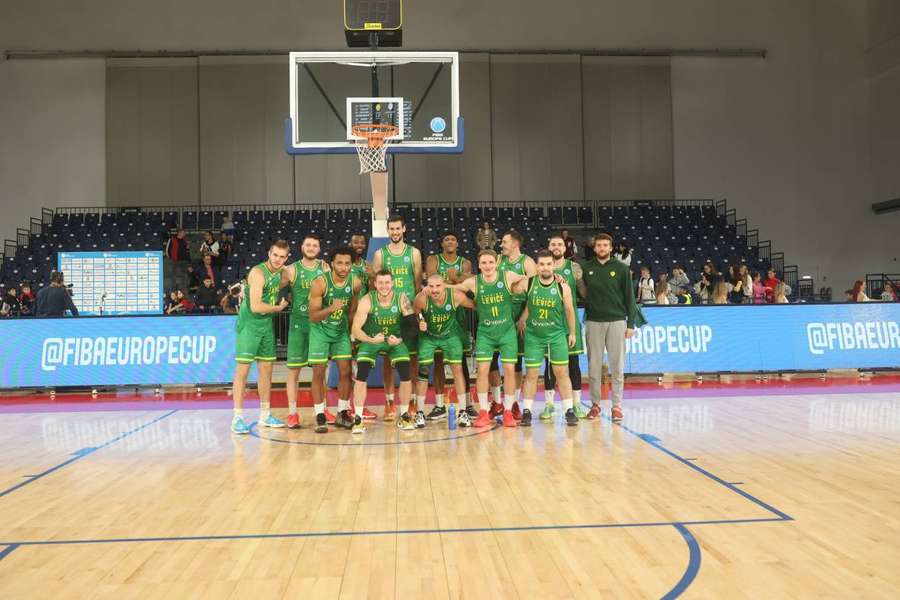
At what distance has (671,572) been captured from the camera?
137 inches

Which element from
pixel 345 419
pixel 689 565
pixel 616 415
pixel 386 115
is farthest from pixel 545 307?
pixel 689 565

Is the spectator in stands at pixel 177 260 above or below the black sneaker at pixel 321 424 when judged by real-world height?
above

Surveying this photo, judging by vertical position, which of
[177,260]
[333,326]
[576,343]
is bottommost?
[576,343]

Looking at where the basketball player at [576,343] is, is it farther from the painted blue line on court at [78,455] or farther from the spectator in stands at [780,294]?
the spectator in stands at [780,294]

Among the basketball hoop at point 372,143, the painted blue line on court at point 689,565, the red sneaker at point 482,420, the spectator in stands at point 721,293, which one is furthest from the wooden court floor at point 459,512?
the spectator in stands at point 721,293

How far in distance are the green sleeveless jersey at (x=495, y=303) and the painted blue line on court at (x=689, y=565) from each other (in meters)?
3.74

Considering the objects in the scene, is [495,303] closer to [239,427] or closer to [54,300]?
[239,427]

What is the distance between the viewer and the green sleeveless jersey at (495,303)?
7.73 metres

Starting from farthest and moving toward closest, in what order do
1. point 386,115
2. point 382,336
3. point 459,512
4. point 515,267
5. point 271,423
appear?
point 386,115 → point 515,267 → point 271,423 → point 382,336 → point 459,512

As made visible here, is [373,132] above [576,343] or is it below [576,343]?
above

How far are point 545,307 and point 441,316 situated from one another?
1067mm

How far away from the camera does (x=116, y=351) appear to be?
11109 millimetres

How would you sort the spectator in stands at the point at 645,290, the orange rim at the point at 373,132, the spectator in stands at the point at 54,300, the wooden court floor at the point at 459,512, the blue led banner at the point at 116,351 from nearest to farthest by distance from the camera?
the wooden court floor at the point at 459,512
the orange rim at the point at 373,132
the blue led banner at the point at 116,351
the spectator in stands at the point at 54,300
the spectator in stands at the point at 645,290

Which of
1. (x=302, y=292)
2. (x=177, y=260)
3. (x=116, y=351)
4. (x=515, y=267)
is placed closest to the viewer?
(x=302, y=292)
